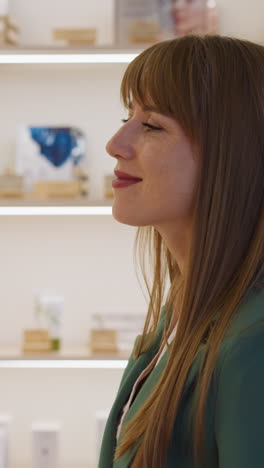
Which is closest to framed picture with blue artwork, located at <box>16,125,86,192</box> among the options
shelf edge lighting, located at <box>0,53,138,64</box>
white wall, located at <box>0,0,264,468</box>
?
white wall, located at <box>0,0,264,468</box>

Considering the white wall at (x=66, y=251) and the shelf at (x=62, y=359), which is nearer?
the shelf at (x=62, y=359)

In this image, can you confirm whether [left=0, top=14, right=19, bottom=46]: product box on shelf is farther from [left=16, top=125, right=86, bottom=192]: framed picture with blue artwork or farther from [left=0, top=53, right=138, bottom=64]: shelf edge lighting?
[left=16, top=125, right=86, bottom=192]: framed picture with blue artwork

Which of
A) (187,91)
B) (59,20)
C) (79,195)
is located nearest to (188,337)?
(187,91)

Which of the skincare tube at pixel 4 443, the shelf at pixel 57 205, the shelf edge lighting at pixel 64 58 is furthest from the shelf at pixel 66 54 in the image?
the skincare tube at pixel 4 443

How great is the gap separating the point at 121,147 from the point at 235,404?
0.42 m

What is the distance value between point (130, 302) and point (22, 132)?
0.74 meters

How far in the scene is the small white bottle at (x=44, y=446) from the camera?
2.65 m

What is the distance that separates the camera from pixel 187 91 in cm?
101

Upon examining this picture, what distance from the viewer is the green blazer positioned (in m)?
0.80

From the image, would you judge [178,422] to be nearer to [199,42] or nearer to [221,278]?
[221,278]

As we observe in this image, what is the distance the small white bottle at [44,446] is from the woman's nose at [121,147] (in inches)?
69.6

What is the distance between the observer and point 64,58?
2715mm

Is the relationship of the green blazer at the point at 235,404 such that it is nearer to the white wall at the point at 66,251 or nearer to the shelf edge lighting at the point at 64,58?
the shelf edge lighting at the point at 64,58

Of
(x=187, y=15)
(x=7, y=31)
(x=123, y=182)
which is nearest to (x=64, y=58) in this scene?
(x=7, y=31)
